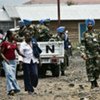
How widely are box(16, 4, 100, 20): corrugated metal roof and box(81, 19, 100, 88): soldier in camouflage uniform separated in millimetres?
→ 29314

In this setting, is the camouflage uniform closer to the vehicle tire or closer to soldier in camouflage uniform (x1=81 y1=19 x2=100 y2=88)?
soldier in camouflage uniform (x1=81 y1=19 x2=100 y2=88)

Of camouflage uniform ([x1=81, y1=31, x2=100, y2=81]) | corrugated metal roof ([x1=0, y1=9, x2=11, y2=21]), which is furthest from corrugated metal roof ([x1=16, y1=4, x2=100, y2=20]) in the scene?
camouflage uniform ([x1=81, y1=31, x2=100, y2=81])

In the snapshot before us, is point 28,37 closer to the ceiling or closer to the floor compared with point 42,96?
closer to the ceiling

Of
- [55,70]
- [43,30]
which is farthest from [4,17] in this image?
[43,30]

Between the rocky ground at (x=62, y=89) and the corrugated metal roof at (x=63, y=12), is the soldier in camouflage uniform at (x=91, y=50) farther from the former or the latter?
the corrugated metal roof at (x=63, y=12)

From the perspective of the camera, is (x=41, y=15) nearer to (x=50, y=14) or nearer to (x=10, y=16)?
(x=50, y=14)

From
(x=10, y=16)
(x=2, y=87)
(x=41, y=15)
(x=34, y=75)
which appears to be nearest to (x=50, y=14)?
(x=41, y=15)

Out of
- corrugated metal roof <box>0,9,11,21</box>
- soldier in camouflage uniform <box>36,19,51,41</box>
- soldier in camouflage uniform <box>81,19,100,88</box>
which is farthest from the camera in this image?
corrugated metal roof <box>0,9,11,21</box>

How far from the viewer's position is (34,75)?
15.2 meters

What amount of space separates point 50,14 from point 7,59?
32003 mm

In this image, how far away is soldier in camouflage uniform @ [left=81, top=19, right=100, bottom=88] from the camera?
15.6m

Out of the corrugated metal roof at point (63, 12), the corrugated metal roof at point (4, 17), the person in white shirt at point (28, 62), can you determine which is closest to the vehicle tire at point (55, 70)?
the person in white shirt at point (28, 62)

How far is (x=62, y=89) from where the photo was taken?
1666 centimetres

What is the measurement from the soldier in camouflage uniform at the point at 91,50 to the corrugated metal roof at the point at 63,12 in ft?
96.2
